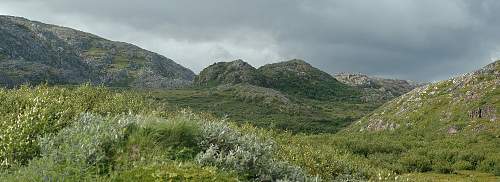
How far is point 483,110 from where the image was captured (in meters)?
102

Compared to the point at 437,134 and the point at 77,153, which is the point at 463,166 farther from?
the point at 77,153

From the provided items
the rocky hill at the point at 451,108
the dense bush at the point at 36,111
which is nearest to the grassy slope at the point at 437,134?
the rocky hill at the point at 451,108

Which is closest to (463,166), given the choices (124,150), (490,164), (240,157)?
(490,164)

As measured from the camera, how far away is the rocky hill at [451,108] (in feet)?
329

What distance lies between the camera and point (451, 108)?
111m

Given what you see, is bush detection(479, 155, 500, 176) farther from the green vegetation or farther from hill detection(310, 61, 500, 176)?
the green vegetation

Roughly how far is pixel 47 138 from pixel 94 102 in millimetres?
8253

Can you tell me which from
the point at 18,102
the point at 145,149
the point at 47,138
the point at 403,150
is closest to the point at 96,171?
the point at 145,149

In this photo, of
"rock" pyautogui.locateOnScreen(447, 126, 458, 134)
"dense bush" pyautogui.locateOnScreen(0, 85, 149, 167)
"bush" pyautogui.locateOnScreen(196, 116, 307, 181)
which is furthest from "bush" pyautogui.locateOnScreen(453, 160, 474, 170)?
"bush" pyautogui.locateOnScreen(196, 116, 307, 181)

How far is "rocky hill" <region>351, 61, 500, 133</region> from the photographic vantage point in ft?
329

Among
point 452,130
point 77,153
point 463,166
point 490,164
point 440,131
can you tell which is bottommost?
point 463,166

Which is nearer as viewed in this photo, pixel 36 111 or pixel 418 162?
pixel 36 111

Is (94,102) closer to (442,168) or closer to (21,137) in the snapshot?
(21,137)

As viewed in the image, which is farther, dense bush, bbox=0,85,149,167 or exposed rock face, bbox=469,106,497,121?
exposed rock face, bbox=469,106,497,121
